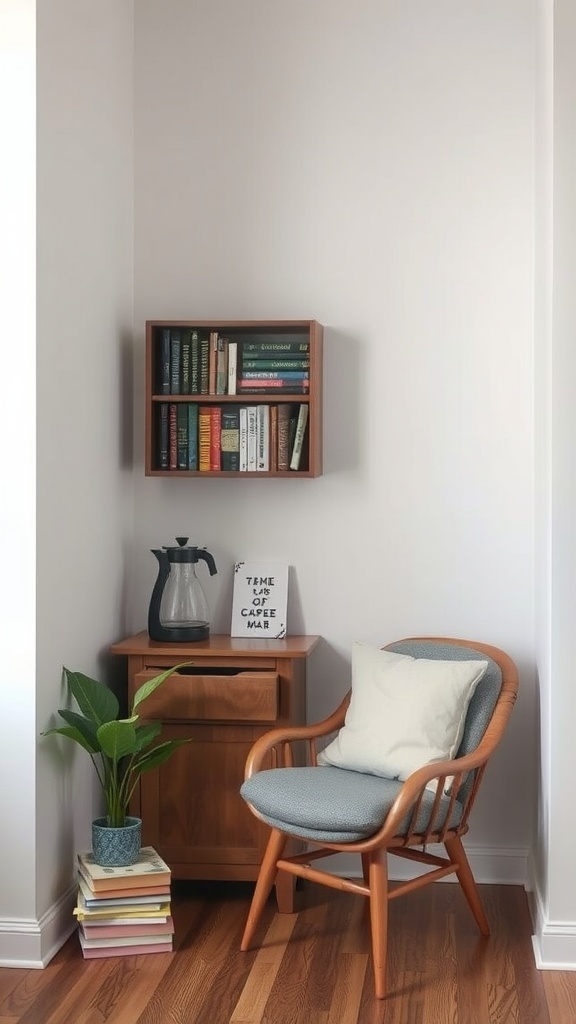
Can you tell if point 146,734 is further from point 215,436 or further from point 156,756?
point 215,436

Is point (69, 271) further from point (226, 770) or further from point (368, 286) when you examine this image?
point (226, 770)

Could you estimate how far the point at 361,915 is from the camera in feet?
11.4

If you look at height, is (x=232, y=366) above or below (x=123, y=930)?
above

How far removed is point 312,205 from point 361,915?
225 centimetres

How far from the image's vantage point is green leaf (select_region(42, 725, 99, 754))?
3.13 m

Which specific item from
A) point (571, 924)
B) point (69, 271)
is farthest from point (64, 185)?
point (571, 924)

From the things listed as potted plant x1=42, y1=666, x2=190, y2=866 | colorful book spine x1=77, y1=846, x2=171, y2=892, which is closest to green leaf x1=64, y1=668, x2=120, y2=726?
potted plant x1=42, y1=666, x2=190, y2=866

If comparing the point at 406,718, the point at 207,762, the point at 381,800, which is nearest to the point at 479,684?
the point at 406,718

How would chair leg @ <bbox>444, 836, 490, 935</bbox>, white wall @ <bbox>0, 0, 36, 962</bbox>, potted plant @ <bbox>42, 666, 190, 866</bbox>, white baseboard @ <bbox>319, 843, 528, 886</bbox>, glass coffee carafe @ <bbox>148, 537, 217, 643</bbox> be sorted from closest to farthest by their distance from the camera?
white wall @ <bbox>0, 0, 36, 962</bbox> → potted plant @ <bbox>42, 666, 190, 866</bbox> → chair leg @ <bbox>444, 836, 490, 935</bbox> → glass coffee carafe @ <bbox>148, 537, 217, 643</bbox> → white baseboard @ <bbox>319, 843, 528, 886</bbox>

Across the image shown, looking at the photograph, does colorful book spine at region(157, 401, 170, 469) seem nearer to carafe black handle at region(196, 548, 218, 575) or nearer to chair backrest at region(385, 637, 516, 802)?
carafe black handle at region(196, 548, 218, 575)

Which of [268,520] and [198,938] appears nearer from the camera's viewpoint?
[198,938]

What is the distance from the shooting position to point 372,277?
387 centimetres

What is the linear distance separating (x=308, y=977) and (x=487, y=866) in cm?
99

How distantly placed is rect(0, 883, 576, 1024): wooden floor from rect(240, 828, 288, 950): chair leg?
0.20 ft
